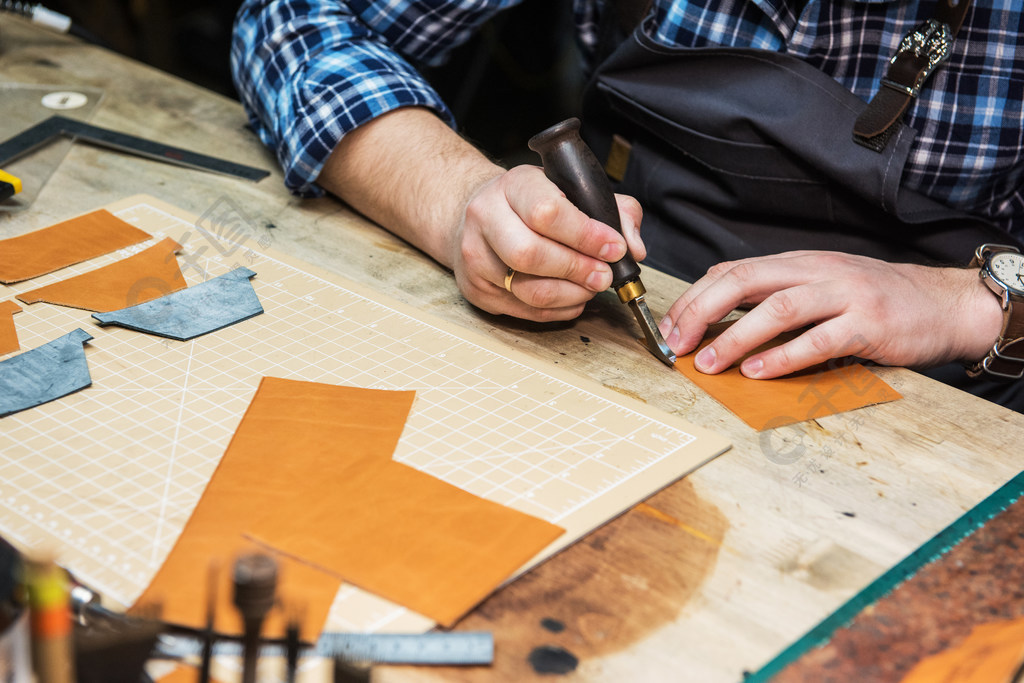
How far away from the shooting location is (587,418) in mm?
778

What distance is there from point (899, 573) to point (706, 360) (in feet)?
1.04

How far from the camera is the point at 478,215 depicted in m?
0.92

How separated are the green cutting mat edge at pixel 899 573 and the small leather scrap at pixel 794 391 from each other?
163 millimetres

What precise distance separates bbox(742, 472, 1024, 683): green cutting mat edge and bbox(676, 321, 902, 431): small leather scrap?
0.53ft

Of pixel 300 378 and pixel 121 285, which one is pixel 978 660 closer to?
pixel 300 378

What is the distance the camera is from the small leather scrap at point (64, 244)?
3.03 feet

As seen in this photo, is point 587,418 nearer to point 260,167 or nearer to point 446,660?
point 446,660

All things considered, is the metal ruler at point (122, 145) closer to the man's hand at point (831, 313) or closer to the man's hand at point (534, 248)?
the man's hand at point (534, 248)

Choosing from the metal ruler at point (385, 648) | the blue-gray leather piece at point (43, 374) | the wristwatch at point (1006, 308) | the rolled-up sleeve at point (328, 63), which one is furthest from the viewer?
the rolled-up sleeve at point (328, 63)

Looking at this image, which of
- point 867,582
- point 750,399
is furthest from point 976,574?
point 750,399

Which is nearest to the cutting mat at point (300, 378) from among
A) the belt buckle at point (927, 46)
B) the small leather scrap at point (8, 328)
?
the small leather scrap at point (8, 328)

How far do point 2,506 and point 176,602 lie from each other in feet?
0.60

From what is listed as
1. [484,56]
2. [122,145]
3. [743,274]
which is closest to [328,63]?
[122,145]

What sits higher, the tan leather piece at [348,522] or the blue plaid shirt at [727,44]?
the blue plaid shirt at [727,44]
